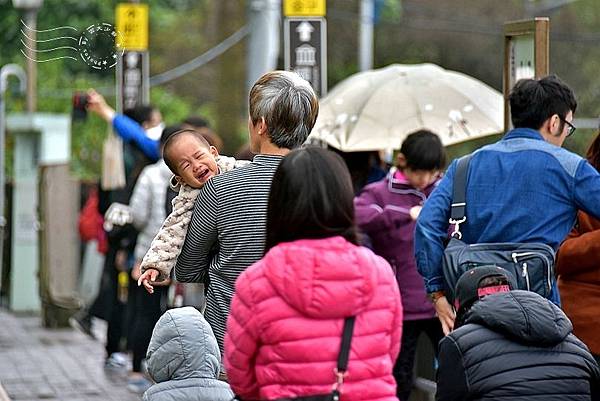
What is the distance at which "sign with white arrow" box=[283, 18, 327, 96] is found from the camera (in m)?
9.78

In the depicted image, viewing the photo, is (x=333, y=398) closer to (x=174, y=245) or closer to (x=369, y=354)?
(x=369, y=354)

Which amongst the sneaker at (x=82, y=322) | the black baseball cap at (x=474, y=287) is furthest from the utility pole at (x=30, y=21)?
the black baseball cap at (x=474, y=287)

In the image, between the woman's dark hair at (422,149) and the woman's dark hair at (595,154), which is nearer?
the woman's dark hair at (595,154)

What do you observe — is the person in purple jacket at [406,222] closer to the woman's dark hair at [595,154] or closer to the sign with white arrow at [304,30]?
the woman's dark hair at [595,154]

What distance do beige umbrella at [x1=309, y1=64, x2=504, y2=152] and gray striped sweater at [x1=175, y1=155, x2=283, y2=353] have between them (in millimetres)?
3337

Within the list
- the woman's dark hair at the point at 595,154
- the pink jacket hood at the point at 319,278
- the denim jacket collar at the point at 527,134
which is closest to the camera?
the pink jacket hood at the point at 319,278

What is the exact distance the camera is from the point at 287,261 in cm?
375

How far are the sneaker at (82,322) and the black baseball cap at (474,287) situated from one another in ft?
27.4

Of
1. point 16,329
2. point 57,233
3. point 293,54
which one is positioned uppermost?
point 293,54

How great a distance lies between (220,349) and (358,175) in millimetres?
3562

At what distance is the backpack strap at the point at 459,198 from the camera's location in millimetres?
5727

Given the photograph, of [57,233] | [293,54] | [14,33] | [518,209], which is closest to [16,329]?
[57,233]

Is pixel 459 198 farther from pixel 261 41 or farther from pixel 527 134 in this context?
pixel 261 41

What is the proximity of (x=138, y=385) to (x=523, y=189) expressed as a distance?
14.8ft
